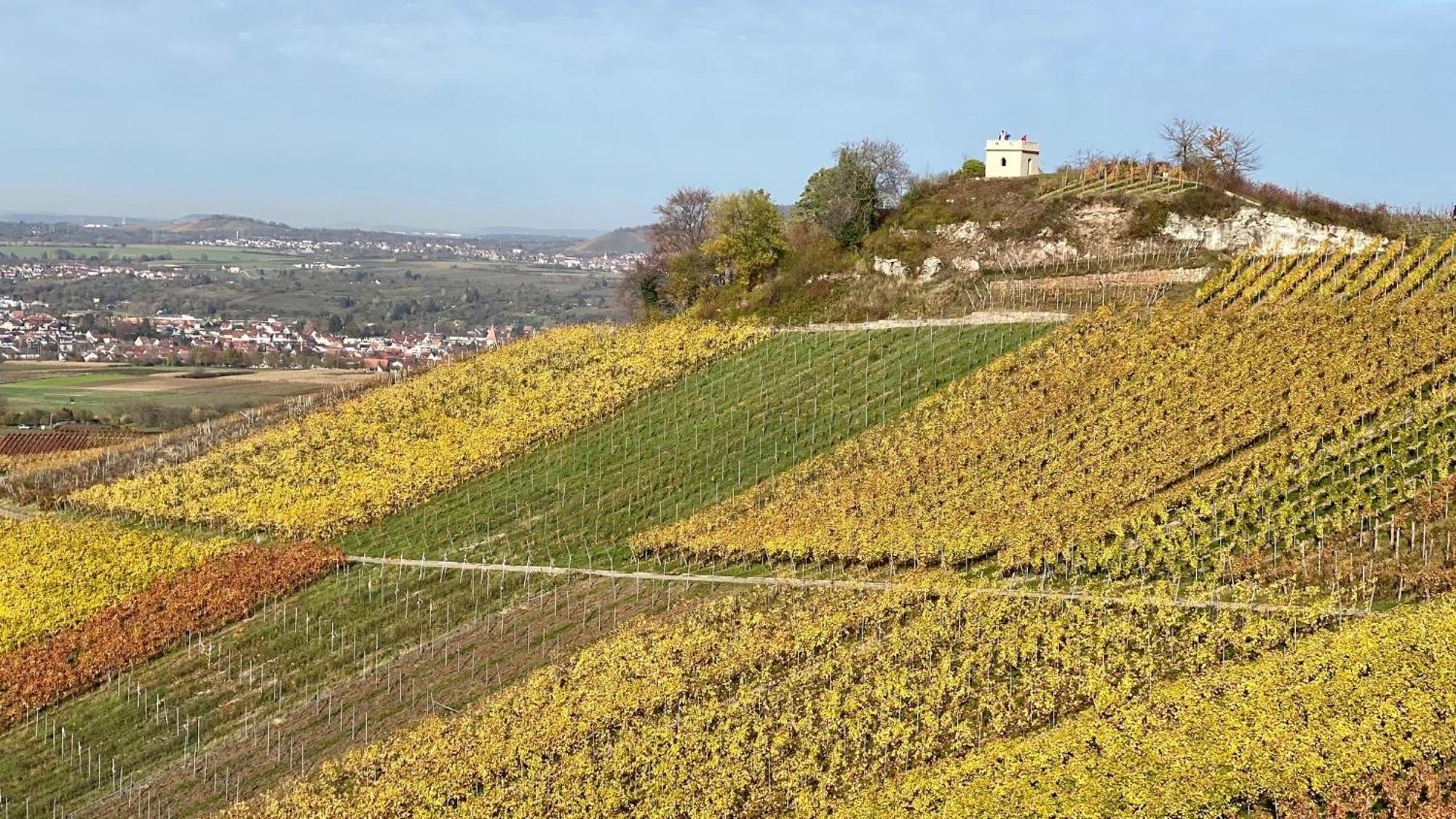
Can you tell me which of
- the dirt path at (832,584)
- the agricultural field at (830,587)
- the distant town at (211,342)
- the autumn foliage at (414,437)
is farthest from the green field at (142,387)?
the dirt path at (832,584)

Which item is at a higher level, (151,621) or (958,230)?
(958,230)

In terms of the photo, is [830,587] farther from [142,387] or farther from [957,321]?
[142,387]

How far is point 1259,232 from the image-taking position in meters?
50.0

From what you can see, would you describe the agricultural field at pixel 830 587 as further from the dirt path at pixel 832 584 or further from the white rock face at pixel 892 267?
the white rock face at pixel 892 267

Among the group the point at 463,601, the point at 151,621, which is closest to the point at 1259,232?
the point at 463,601

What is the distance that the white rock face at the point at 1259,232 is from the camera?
48.4 m

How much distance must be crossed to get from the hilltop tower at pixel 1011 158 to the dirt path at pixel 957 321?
14225mm

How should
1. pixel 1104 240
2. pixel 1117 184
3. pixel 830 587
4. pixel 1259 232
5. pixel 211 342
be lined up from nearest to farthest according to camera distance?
pixel 830 587, pixel 1259 232, pixel 1104 240, pixel 1117 184, pixel 211 342

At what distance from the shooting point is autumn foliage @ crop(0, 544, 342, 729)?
37312mm

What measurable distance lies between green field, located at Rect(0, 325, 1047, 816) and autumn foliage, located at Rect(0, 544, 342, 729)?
0.86m

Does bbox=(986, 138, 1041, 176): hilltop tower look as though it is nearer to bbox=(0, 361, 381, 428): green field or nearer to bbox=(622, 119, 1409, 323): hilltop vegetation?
bbox=(622, 119, 1409, 323): hilltop vegetation

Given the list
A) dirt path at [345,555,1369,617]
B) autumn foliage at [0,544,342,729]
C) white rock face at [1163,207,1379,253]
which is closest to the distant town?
autumn foliage at [0,544,342,729]

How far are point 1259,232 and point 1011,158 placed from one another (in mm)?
14882

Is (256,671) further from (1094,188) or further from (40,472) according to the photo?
(1094,188)
